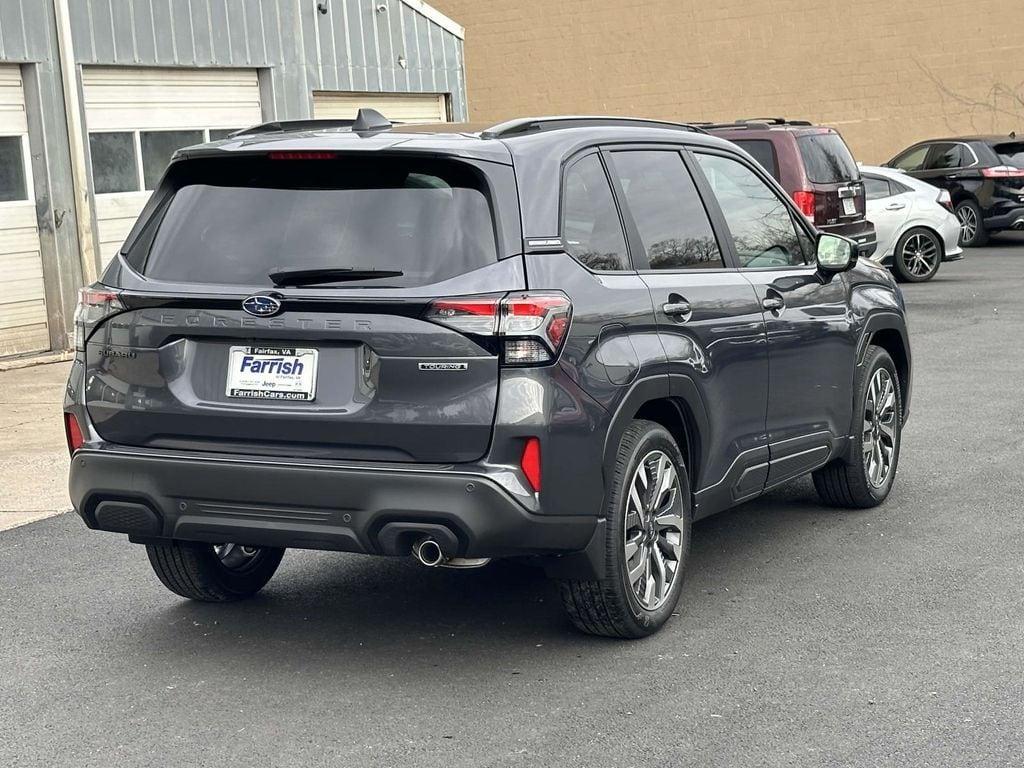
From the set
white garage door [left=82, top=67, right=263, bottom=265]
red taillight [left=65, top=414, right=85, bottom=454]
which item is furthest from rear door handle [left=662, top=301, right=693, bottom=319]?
white garage door [left=82, top=67, right=263, bottom=265]

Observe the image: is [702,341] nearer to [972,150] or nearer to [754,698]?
[754,698]

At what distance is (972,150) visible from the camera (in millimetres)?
24125

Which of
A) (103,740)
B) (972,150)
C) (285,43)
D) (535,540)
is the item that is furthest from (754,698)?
(972,150)

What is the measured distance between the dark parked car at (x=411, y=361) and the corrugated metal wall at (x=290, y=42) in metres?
10.1

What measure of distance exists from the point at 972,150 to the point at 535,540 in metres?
20.9

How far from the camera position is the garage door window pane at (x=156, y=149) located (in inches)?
616

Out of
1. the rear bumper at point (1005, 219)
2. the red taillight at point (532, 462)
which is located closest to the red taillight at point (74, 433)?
the red taillight at point (532, 462)

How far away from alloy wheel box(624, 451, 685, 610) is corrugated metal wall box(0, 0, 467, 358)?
1010cm

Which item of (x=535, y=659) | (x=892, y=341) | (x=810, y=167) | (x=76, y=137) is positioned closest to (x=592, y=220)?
(x=535, y=659)

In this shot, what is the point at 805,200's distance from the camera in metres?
15.7

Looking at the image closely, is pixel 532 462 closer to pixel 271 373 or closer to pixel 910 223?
pixel 271 373

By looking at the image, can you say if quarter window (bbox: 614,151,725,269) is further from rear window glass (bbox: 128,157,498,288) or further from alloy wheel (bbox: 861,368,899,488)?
alloy wheel (bbox: 861,368,899,488)

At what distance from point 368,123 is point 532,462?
1370 millimetres

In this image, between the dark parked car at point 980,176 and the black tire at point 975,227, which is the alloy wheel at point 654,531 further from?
the black tire at point 975,227
